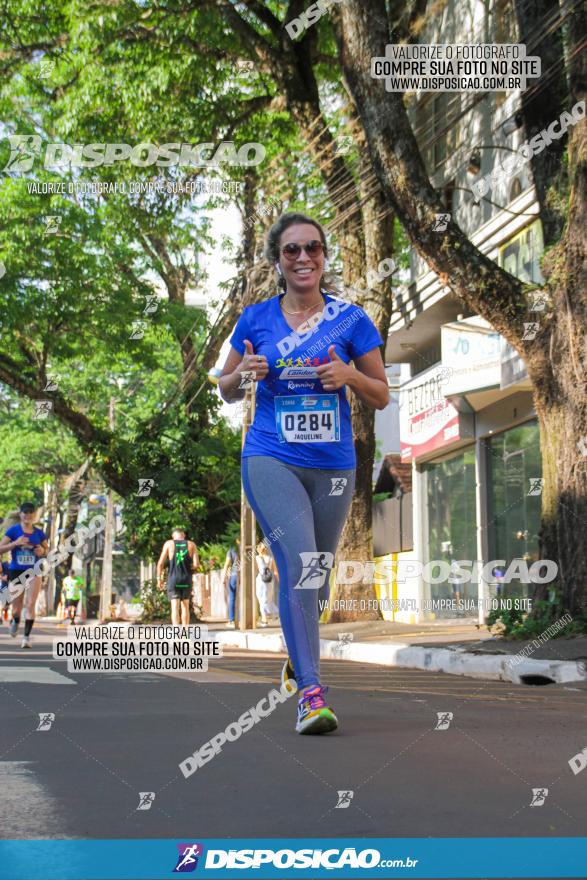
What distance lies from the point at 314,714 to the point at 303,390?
132cm


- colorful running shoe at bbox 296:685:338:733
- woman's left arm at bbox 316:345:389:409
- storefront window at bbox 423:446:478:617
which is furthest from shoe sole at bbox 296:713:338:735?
storefront window at bbox 423:446:478:617

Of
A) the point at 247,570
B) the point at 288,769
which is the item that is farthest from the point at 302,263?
the point at 247,570

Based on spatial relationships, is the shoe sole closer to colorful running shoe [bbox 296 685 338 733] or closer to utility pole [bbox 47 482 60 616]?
colorful running shoe [bbox 296 685 338 733]

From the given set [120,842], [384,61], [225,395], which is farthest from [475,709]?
[384,61]

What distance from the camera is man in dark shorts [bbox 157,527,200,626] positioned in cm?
1992

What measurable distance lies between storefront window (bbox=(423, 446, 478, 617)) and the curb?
782 centimetres

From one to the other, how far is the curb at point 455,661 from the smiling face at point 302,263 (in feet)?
16.4

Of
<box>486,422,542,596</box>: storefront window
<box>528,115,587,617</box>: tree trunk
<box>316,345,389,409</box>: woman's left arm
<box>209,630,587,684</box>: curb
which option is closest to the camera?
<box>316,345,389,409</box>: woman's left arm

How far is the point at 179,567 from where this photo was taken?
20.2 metres

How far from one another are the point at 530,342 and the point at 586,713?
5615mm

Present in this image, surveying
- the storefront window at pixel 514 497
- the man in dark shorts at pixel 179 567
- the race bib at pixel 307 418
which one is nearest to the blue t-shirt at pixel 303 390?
the race bib at pixel 307 418

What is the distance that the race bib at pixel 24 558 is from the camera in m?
15.9

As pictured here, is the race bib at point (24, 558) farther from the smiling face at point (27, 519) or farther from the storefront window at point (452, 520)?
the storefront window at point (452, 520)

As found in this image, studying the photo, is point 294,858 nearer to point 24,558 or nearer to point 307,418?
point 307,418
